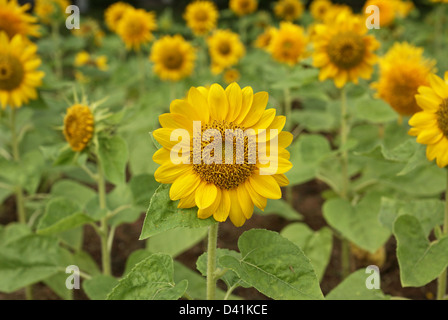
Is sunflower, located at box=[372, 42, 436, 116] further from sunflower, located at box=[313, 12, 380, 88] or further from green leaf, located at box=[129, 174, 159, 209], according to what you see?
green leaf, located at box=[129, 174, 159, 209]

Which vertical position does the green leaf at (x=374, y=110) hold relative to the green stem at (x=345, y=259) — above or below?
above

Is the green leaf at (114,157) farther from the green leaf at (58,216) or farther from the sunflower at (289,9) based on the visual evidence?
the sunflower at (289,9)

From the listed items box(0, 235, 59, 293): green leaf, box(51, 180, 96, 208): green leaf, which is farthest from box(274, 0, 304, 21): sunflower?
box(0, 235, 59, 293): green leaf

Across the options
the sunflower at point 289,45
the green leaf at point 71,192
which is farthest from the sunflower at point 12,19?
the sunflower at point 289,45
